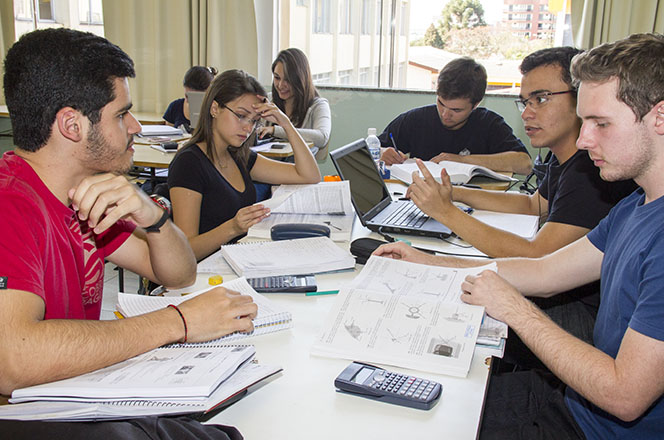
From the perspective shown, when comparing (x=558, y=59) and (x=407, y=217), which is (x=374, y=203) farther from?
(x=558, y=59)

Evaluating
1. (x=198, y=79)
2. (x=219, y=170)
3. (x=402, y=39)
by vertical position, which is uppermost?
(x=402, y=39)

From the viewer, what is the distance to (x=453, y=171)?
2809 millimetres

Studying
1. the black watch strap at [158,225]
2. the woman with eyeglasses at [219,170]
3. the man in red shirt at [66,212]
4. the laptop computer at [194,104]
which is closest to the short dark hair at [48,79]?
the man in red shirt at [66,212]

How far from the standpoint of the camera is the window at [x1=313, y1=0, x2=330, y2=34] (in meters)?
5.10

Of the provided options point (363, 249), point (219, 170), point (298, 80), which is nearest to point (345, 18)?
point (298, 80)

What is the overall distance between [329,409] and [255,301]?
0.44 meters

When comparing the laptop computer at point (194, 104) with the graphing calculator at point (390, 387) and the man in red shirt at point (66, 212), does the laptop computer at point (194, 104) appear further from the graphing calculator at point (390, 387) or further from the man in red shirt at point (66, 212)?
the graphing calculator at point (390, 387)

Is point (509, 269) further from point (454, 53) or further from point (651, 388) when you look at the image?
point (454, 53)

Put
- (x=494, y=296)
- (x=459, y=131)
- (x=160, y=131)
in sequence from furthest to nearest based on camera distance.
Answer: (x=160, y=131), (x=459, y=131), (x=494, y=296)

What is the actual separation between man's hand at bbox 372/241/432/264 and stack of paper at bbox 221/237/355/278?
96mm

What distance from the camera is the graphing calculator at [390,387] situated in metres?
1.00

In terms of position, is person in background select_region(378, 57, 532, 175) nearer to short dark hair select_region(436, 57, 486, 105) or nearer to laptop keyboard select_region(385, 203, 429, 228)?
short dark hair select_region(436, 57, 486, 105)

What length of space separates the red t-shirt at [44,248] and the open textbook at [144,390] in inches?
7.6

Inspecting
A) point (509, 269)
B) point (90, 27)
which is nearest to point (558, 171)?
point (509, 269)
